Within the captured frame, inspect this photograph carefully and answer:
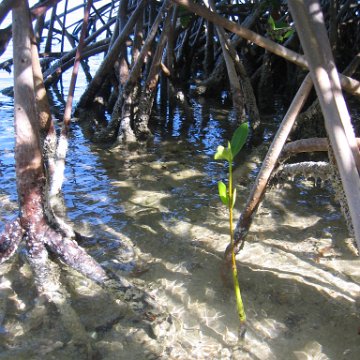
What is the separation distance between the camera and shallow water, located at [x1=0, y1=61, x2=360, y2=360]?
1622mm

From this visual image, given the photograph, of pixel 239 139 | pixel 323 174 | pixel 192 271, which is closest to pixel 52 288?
pixel 192 271

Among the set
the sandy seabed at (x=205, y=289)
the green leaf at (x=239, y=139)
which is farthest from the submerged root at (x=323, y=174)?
the sandy seabed at (x=205, y=289)

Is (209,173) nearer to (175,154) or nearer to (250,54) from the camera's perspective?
(175,154)

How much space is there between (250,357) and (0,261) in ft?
3.63

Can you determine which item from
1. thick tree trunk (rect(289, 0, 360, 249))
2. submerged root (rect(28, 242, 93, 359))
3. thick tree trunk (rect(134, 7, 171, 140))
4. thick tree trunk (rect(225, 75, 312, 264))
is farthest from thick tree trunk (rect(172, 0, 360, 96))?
thick tree trunk (rect(134, 7, 171, 140))

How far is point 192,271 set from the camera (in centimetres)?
208

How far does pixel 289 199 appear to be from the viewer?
283 centimetres

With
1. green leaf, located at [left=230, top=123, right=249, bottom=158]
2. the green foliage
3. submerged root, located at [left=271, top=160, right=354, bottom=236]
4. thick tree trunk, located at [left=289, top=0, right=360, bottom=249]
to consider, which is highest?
the green foliage

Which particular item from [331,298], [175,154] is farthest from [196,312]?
[175,154]

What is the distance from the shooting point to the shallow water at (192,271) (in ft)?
5.32

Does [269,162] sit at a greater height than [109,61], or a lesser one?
lesser

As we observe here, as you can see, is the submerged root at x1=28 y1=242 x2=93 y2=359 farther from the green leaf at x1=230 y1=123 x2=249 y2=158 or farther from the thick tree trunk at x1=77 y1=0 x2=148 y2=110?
the thick tree trunk at x1=77 y1=0 x2=148 y2=110

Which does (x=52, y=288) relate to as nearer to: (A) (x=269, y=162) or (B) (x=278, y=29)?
(A) (x=269, y=162)

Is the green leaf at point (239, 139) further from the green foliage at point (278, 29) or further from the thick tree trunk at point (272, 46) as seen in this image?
the green foliage at point (278, 29)
